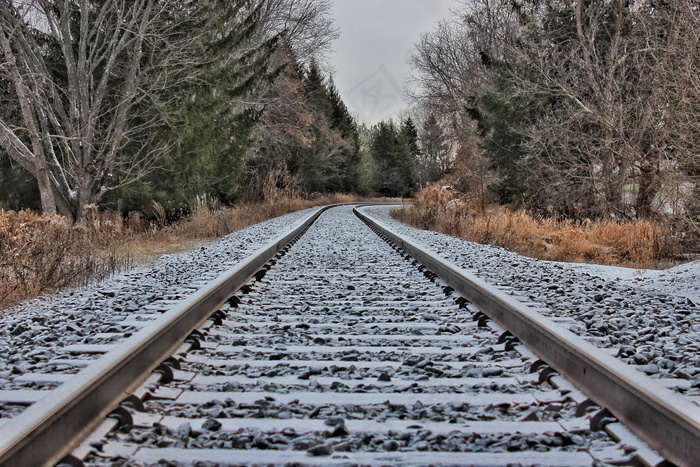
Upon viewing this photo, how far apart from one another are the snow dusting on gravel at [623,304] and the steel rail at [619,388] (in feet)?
1.22

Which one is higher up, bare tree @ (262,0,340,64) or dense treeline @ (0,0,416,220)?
bare tree @ (262,0,340,64)

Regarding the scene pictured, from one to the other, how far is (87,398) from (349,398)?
104 cm

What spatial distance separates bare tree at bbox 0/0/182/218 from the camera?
11.0 meters

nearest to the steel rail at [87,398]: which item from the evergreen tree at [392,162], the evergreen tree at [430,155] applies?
the evergreen tree at [430,155]

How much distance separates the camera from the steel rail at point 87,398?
161 centimetres

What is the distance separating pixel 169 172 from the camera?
1391 centimetres

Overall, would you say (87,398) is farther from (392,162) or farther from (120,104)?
(392,162)

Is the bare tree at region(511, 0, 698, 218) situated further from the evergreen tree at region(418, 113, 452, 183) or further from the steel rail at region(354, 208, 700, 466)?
the evergreen tree at region(418, 113, 452, 183)

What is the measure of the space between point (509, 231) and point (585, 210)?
12.5 feet

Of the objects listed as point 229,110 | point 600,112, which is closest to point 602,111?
point 600,112

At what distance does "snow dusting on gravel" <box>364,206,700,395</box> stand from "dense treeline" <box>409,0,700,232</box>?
2674 millimetres

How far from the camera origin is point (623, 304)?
4383mm

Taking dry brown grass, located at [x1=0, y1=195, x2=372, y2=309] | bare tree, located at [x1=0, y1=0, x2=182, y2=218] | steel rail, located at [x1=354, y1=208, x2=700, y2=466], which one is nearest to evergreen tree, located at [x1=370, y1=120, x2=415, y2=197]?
bare tree, located at [x1=0, y1=0, x2=182, y2=218]

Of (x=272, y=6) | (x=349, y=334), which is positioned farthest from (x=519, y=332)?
(x=272, y=6)
